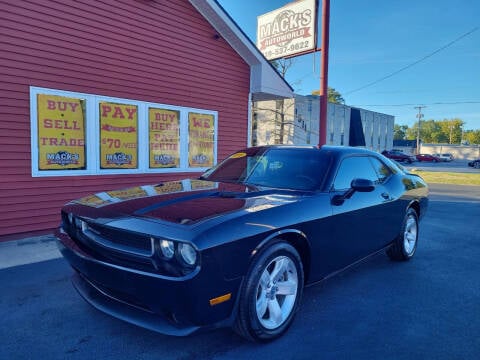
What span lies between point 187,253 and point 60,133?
4904 millimetres

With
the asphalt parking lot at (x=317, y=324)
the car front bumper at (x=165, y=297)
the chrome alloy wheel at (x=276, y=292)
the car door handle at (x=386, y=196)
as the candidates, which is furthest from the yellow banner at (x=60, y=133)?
the car door handle at (x=386, y=196)

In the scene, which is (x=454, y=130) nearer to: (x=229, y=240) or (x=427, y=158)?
(x=427, y=158)

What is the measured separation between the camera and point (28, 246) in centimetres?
542

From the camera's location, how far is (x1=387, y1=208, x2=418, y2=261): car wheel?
4.82 metres

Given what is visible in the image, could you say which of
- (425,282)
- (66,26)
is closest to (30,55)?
(66,26)

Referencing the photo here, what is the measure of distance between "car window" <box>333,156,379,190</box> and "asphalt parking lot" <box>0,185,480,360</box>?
1.18 meters

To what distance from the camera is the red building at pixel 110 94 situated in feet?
18.7

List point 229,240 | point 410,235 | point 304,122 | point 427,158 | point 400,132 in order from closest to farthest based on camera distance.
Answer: point 229,240 < point 410,235 < point 304,122 < point 427,158 < point 400,132

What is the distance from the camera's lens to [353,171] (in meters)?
3.96

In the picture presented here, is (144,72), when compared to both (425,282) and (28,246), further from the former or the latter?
(425,282)

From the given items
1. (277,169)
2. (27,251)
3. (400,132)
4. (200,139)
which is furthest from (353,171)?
(400,132)

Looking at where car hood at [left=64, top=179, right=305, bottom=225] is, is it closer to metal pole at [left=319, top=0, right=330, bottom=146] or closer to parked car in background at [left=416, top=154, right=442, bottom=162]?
metal pole at [left=319, top=0, right=330, bottom=146]

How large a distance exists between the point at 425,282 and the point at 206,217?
311 cm

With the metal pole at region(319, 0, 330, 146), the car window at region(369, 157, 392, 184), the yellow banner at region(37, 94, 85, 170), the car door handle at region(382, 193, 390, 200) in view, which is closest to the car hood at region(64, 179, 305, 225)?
the car door handle at region(382, 193, 390, 200)
